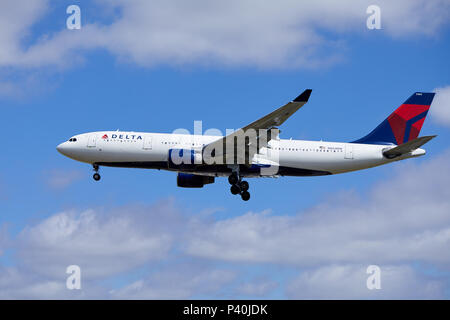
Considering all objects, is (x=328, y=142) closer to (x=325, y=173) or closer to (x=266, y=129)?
(x=325, y=173)

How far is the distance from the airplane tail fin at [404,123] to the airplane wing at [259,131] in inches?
412

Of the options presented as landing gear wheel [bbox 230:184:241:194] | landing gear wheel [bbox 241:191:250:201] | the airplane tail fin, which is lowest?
landing gear wheel [bbox 241:191:250:201]

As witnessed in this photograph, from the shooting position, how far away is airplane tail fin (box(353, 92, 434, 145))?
51.2m

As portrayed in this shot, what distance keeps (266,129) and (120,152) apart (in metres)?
11.5

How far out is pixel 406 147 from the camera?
4706 centimetres

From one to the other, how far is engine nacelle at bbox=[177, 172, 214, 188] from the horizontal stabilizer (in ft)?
46.5

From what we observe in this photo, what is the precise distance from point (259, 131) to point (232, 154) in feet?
13.2

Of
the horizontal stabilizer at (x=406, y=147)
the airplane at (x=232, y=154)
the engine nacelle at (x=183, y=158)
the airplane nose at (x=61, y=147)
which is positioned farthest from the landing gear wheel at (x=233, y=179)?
the airplane nose at (x=61, y=147)

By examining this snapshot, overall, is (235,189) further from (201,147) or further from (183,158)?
(183,158)

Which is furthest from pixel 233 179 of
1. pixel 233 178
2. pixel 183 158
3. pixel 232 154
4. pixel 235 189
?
pixel 183 158

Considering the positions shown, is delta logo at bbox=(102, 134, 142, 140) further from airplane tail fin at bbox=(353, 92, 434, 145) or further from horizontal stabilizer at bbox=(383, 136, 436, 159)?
horizontal stabilizer at bbox=(383, 136, 436, 159)

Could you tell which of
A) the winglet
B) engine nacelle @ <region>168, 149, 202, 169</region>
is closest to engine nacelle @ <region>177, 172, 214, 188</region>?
engine nacelle @ <region>168, 149, 202, 169</region>

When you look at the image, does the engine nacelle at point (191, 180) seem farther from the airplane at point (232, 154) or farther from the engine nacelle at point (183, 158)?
the engine nacelle at point (183, 158)

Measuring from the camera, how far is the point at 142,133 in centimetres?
4759
